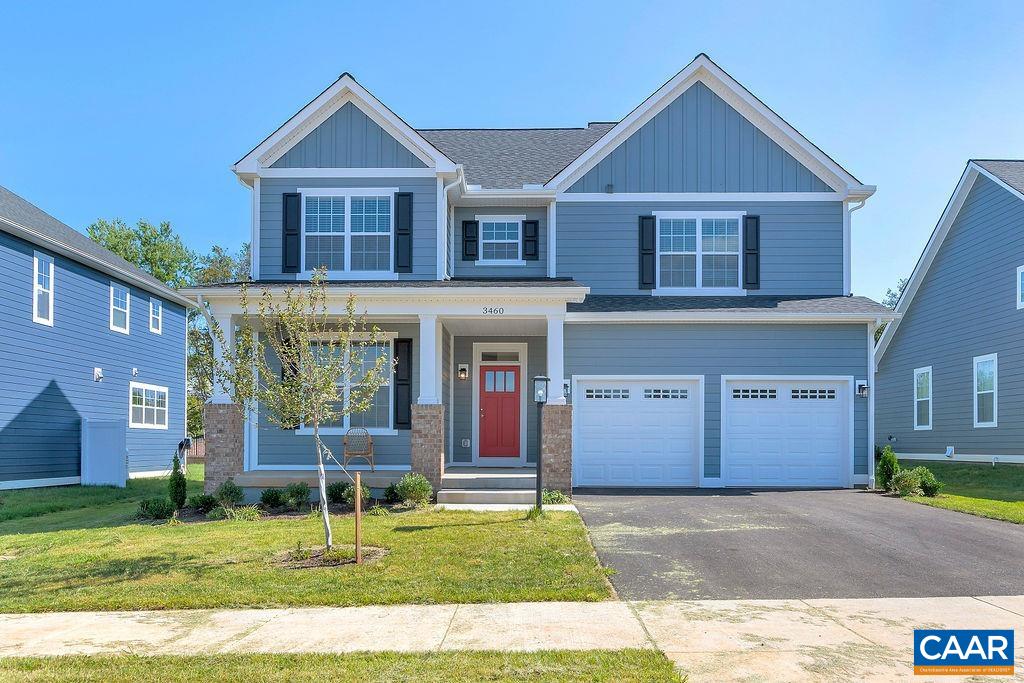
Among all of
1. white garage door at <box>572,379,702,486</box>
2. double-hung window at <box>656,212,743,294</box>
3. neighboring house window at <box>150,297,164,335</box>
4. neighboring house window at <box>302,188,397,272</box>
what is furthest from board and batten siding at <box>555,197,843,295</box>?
neighboring house window at <box>150,297,164,335</box>

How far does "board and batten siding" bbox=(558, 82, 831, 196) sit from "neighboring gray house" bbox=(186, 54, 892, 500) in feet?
0.14

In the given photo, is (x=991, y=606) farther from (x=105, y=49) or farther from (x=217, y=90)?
(x=105, y=49)

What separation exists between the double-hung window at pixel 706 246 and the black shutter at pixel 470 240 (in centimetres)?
374

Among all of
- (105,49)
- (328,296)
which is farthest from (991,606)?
(105,49)

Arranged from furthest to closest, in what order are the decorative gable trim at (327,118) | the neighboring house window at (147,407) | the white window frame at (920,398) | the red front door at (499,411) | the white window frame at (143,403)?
the neighboring house window at (147,407) → the white window frame at (143,403) → the white window frame at (920,398) → the red front door at (499,411) → the decorative gable trim at (327,118)

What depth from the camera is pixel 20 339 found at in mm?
17094

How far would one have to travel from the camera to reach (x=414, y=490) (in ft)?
40.0

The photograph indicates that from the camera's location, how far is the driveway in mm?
7602

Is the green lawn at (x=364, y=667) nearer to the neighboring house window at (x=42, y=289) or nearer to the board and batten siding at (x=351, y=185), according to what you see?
the board and batten siding at (x=351, y=185)

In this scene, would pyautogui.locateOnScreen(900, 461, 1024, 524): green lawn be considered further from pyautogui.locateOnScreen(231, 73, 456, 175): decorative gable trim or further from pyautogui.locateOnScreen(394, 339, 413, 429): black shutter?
pyautogui.locateOnScreen(231, 73, 456, 175): decorative gable trim

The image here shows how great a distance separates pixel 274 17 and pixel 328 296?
15.3 ft

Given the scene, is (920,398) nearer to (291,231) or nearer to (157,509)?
(291,231)

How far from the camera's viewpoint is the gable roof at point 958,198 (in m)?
17.6

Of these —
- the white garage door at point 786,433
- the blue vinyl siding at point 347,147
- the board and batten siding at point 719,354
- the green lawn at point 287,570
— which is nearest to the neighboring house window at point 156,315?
the blue vinyl siding at point 347,147
